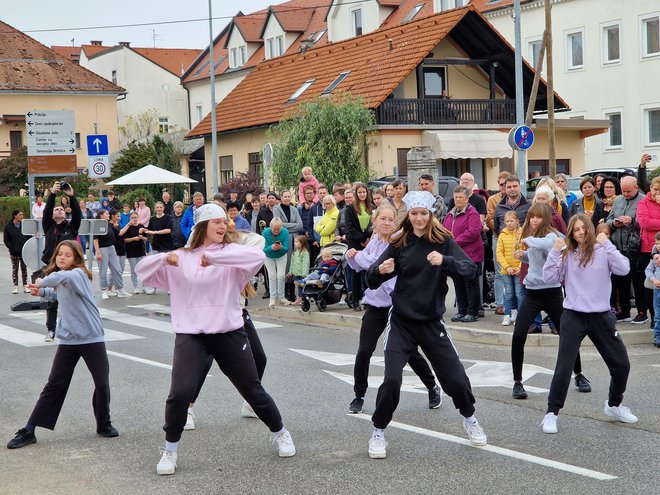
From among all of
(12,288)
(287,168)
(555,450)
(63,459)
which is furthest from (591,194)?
(287,168)

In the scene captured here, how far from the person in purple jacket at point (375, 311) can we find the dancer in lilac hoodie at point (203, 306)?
1.64 metres

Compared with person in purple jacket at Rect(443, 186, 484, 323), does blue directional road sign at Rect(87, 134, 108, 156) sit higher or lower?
higher

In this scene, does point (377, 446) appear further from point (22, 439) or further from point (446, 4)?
point (446, 4)

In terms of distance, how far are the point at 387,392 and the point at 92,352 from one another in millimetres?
2470

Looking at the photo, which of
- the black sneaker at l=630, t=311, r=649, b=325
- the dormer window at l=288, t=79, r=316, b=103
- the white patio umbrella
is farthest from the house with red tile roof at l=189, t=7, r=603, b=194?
the black sneaker at l=630, t=311, r=649, b=325

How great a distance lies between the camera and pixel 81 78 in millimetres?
66438

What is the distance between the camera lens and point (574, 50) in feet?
159

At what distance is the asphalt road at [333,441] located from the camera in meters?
6.65

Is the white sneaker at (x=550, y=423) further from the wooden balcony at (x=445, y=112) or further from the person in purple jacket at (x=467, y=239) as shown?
the wooden balcony at (x=445, y=112)

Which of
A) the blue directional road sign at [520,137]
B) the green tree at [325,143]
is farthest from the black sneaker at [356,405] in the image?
the green tree at [325,143]

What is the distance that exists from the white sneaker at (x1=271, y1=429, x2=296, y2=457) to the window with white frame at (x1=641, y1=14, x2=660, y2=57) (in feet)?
133

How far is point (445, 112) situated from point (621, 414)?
30703 mm

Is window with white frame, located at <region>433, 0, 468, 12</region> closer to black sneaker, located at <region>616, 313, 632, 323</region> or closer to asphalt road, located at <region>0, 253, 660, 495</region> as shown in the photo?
black sneaker, located at <region>616, 313, 632, 323</region>

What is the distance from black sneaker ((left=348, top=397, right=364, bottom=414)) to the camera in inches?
347
